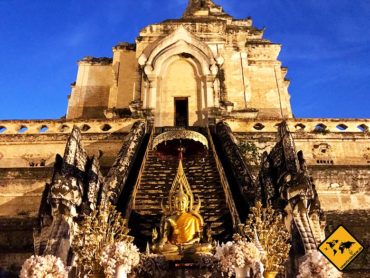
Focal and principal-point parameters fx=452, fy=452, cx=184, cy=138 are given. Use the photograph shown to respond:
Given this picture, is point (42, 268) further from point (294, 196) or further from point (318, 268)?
point (294, 196)

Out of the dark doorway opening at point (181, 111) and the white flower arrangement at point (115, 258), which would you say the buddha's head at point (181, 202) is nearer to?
the white flower arrangement at point (115, 258)

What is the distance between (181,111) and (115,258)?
14.7 m

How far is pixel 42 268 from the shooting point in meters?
6.44

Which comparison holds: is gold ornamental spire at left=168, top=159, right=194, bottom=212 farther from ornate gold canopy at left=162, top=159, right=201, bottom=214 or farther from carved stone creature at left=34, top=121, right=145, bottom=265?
carved stone creature at left=34, top=121, right=145, bottom=265

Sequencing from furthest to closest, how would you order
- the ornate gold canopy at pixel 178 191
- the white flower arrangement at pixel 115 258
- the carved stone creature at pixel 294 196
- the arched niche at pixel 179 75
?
1. the arched niche at pixel 179 75
2. the ornate gold canopy at pixel 178 191
3. the carved stone creature at pixel 294 196
4. the white flower arrangement at pixel 115 258

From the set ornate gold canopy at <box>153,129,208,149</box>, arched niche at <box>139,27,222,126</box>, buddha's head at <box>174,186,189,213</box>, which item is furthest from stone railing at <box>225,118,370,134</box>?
buddha's head at <box>174,186,189,213</box>

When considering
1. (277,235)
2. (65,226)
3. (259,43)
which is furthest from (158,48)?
(277,235)

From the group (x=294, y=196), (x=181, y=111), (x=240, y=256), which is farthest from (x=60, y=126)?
(x=240, y=256)

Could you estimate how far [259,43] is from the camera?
25.9m

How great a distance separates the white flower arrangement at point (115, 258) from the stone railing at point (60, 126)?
1115 cm

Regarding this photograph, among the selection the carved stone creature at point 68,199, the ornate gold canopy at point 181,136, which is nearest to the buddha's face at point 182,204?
the carved stone creature at point 68,199

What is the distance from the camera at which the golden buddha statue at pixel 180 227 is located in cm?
923

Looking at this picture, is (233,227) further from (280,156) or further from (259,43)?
(259,43)

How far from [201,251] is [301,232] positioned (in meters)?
2.16
